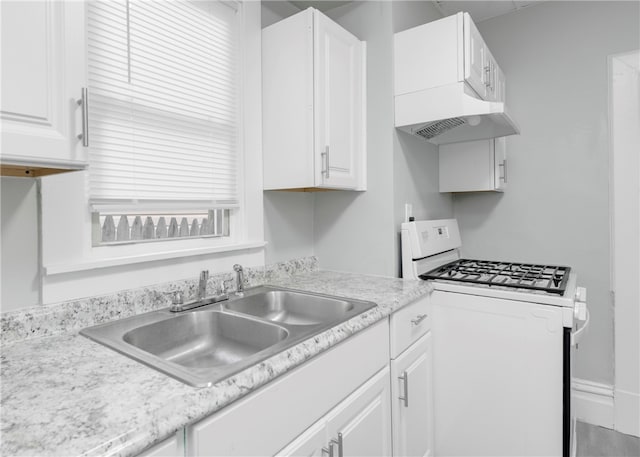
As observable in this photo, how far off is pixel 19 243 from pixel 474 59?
2.09 m

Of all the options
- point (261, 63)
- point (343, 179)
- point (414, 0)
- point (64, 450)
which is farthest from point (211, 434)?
point (414, 0)

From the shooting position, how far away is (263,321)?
1.25 metres

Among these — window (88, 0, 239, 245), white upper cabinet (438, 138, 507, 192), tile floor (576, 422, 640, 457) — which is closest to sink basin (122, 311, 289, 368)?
window (88, 0, 239, 245)

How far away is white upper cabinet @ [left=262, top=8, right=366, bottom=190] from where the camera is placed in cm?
Answer: 176

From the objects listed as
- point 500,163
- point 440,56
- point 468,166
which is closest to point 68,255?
point 440,56

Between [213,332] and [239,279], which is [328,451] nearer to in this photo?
[213,332]

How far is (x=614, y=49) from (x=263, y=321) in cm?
267

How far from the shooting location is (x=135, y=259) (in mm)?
1395

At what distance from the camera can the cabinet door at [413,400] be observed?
5.04 feet

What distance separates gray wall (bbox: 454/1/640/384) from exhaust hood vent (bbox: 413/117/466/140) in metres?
0.83

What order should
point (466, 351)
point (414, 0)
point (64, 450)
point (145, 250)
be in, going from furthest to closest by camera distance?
point (414, 0), point (466, 351), point (145, 250), point (64, 450)

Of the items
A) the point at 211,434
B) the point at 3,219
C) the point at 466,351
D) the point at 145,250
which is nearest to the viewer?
the point at 211,434

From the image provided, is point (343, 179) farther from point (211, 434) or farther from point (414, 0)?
point (211, 434)

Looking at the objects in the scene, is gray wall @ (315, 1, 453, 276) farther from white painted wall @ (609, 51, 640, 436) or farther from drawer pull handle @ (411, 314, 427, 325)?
white painted wall @ (609, 51, 640, 436)
